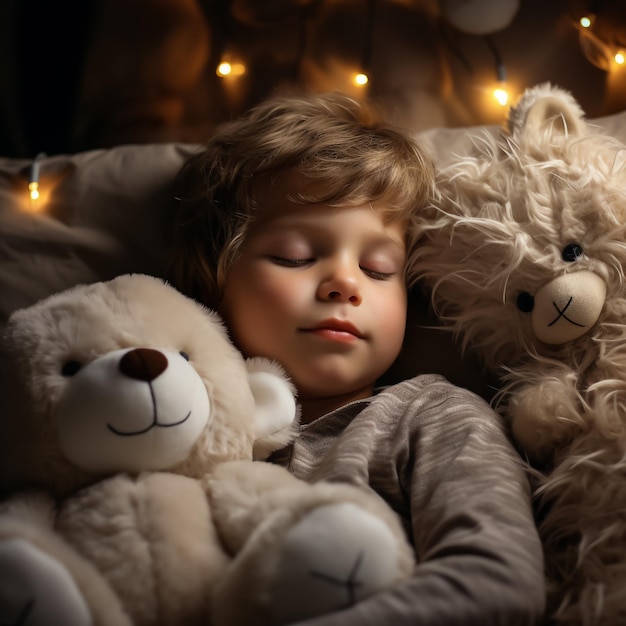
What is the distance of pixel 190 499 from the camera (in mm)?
739

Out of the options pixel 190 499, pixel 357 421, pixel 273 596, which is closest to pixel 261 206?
pixel 357 421

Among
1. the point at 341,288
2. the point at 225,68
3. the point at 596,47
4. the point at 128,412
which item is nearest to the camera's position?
the point at 128,412

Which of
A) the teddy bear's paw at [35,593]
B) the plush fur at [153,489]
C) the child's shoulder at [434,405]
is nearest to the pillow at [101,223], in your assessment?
the child's shoulder at [434,405]

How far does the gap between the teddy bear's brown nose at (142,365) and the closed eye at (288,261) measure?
327mm

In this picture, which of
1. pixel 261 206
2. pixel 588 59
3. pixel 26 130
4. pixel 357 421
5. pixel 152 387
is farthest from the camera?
pixel 26 130

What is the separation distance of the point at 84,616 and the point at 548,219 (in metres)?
0.72

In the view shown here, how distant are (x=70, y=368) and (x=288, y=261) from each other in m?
0.37

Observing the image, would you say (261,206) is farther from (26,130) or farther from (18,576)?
(26,130)

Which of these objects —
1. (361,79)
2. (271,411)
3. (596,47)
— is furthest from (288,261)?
(596,47)

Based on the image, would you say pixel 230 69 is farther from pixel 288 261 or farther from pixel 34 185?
pixel 288 261

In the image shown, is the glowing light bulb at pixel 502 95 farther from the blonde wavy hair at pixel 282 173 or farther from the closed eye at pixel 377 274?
the closed eye at pixel 377 274

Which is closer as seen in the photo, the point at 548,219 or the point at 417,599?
the point at 417,599

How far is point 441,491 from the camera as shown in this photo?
78 centimetres

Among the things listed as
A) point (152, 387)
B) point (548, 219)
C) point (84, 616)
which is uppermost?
point (548, 219)
